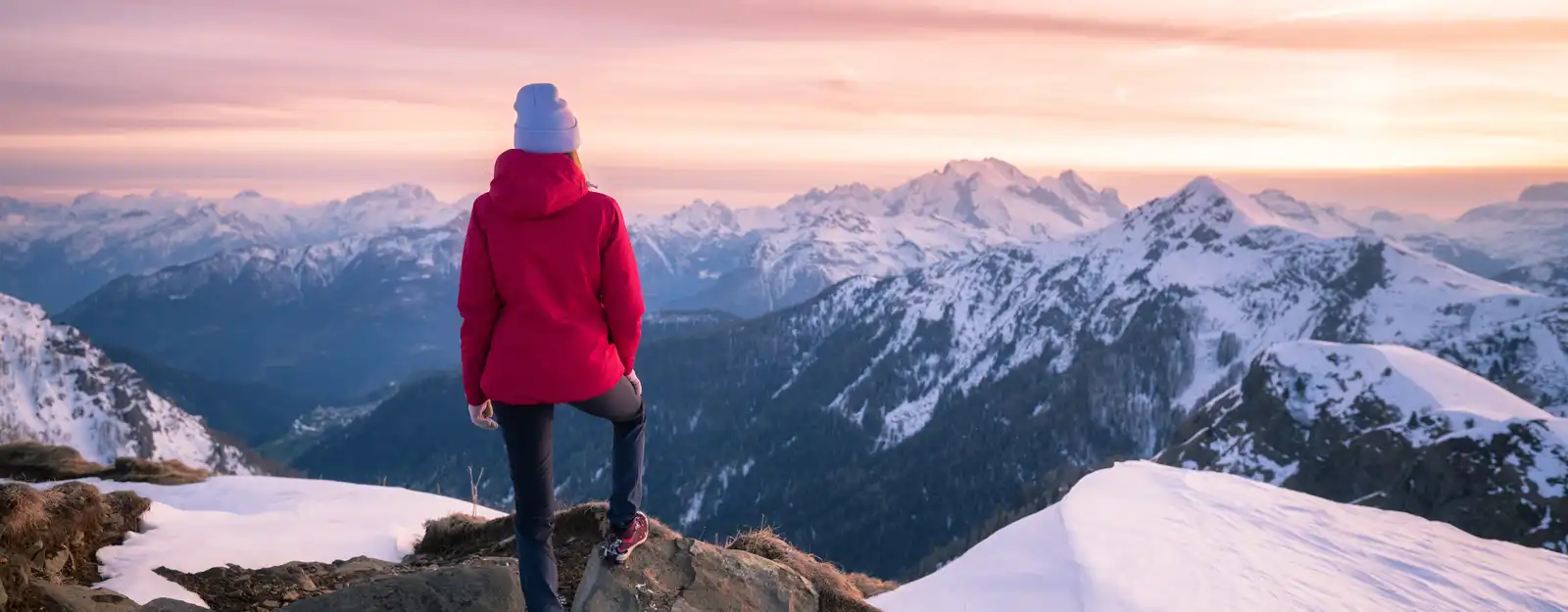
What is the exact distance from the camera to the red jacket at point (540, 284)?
7312 millimetres

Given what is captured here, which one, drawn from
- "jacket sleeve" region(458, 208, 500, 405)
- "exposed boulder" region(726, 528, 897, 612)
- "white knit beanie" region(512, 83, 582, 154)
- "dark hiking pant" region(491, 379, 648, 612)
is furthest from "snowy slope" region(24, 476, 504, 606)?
"white knit beanie" region(512, 83, 582, 154)

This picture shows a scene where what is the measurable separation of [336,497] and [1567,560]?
24795 millimetres

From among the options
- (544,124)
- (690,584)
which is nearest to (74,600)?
(690,584)

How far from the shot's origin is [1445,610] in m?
12.6

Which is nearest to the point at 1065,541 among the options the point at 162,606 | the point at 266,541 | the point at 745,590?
the point at 745,590

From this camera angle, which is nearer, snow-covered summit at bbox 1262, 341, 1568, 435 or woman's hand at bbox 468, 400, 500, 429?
woman's hand at bbox 468, 400, 500, 429

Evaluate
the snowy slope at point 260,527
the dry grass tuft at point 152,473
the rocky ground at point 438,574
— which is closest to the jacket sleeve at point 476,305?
the rocky ground at point 438,574

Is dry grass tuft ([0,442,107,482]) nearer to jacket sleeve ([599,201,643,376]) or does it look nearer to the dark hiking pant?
the dark hiking pant

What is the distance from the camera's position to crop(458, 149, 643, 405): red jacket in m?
7.31

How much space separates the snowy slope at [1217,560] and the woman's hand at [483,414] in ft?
18.1

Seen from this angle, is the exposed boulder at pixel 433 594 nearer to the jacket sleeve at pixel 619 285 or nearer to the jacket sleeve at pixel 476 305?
the jacket sleeve at pixel 476 305

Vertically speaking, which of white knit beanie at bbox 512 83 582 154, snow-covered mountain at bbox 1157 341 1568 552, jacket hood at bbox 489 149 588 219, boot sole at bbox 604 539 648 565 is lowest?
snow-covered mountain at bbox 1157 341 1568 552

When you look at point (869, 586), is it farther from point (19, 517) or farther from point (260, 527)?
point (19, 517)

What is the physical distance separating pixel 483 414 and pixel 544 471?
2.56 feet
